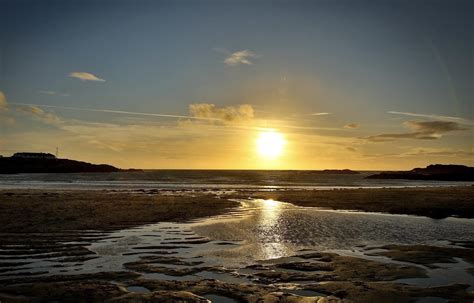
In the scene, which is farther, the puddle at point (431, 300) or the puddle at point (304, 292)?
the puddle at point (304, 292)

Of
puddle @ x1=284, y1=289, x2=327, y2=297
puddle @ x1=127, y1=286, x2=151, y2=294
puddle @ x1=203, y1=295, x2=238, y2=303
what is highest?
puddle @ x1=284, y1=289, x2=327, y2=297

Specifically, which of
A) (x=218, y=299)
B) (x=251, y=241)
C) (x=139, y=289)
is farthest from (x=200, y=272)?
(x=251, y=241)

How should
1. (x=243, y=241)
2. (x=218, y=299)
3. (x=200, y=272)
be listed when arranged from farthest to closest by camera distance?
(x=243, y=241)
(x=200, y=272)
(x=218, y=299)

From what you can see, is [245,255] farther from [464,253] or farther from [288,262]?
[464,253]

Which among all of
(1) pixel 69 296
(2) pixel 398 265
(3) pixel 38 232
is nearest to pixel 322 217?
(2) pixel 398 265

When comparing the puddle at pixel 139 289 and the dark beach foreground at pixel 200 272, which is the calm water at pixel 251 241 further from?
the puddle at pixel 139 289

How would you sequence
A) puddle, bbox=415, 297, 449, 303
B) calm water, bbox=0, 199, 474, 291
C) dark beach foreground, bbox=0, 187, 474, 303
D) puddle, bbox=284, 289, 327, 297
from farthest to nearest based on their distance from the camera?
calm water, bbox=0, 199, 474, 291 < puddle, bbox=284, 289, 327, 297 < dark beach foreground, bbox=0, 187, 474, 303 < puddle, bbox=415, 297, 449, 303

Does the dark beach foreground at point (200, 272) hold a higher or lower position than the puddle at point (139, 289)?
higher

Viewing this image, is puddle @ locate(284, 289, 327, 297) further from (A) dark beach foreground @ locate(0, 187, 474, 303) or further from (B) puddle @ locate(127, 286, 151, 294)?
(B) puddle @ locate(127, 286, 151, 294)

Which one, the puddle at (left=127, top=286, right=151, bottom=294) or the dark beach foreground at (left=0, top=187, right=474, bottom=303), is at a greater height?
the dark beach foreground at (left=0, top=187, right=474, bottom=303)

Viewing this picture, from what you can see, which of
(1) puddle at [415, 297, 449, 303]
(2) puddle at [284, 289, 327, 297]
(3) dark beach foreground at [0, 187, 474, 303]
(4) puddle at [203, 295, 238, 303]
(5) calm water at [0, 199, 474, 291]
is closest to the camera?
(4) puddle at [203, 295, 238, 303]

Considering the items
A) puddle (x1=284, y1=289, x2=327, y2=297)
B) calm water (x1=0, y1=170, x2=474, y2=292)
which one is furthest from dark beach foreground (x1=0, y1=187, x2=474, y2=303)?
calm water (x1=0, y1=170, x2=474, y2=292)

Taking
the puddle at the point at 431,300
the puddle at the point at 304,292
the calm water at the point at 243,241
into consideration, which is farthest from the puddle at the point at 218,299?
the puddle at the point at 431,300

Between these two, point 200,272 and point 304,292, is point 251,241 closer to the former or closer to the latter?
point 200,272
